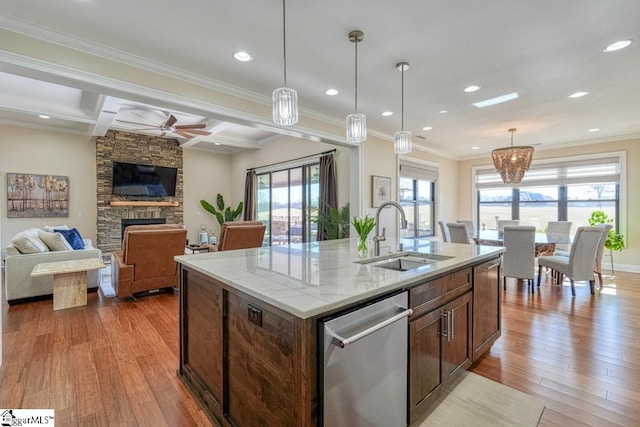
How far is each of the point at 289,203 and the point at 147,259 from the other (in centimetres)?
363

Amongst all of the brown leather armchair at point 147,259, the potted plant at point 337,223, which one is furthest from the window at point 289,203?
the brown leather armchair at point 147,259

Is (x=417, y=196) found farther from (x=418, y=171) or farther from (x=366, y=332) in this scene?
(x=366, y=332)

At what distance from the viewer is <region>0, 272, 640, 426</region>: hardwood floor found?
1.87m

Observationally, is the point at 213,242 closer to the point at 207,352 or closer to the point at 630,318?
the point at 207,352

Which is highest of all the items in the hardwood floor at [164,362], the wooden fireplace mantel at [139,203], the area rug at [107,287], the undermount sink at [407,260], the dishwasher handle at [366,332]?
the wooden fireplace mantel at [139,203]

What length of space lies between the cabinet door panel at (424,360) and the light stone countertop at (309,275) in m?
0.28

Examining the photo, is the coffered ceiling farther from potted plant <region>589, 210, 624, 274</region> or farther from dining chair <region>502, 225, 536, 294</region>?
potted plant <region>589, 210, 624, 274</region>

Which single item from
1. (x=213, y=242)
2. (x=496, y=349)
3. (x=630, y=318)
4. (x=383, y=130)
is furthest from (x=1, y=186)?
(x=630, y=318)

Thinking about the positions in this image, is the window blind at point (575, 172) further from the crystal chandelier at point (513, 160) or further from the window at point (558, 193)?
the crystal chandelier at point (513, 160)

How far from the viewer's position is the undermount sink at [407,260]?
2.25m

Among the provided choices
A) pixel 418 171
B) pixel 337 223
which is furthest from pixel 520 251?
pixel 418 171

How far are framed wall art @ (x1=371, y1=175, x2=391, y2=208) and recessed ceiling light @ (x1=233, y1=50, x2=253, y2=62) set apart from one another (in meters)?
3.23

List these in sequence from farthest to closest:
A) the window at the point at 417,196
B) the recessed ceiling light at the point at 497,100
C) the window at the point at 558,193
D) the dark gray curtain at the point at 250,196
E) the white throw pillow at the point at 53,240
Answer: the dark gray curtain at the point at 250,196 < the window at the point at 417,196 < the window at the point at 558,193 < the white throw pillow at the point at 53,240 < the recessed ceiling light at the point at 497,100

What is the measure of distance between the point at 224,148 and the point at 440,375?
8.29 metres
